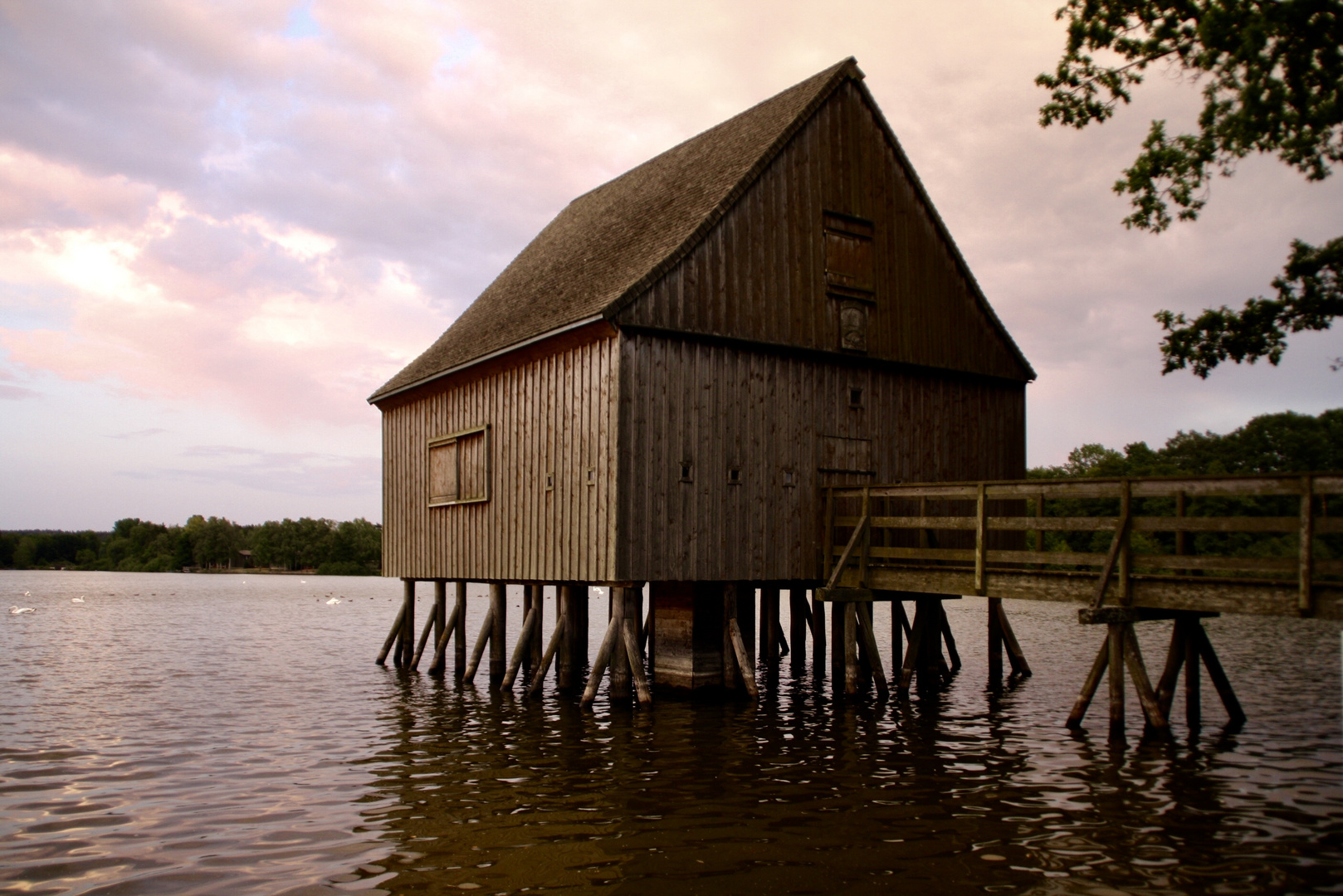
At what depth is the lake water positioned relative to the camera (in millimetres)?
8250

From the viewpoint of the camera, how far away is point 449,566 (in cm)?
2125

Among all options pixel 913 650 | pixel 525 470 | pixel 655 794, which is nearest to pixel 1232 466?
pixel 913 650

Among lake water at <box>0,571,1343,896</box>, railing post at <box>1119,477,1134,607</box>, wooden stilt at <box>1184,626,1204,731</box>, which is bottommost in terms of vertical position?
lake water at <box>0,571,1343,896</box>

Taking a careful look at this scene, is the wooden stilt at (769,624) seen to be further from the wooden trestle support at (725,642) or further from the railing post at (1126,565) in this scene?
the railing post at (1126,565)

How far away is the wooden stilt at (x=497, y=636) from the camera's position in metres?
20.9

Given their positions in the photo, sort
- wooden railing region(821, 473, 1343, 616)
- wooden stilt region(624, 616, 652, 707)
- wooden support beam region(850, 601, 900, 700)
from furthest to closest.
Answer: wooden support beam region(850, 601, 900, 700) < wooden stilt region(624, 616, 652, 707) < wooden railing region(821, 473, 1343, 616)

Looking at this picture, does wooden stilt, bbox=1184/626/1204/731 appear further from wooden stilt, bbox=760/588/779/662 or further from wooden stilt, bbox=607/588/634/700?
wooden stilt, bbox=760/588/779/662

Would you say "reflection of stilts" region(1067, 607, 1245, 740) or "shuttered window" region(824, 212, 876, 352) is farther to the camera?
"shuttered window" region(824, 212, 876, 352)

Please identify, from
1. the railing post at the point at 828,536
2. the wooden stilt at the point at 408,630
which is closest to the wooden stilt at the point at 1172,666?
the railing post at the point at 828,536

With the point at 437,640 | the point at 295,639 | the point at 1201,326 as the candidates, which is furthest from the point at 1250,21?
the point at 295,639

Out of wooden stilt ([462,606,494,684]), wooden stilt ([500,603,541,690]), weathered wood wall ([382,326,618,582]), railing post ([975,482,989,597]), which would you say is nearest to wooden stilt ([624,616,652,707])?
weathered wood wall ([382,326,618,582])

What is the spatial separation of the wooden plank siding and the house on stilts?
39 mm

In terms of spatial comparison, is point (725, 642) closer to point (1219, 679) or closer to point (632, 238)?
point (632, 238)

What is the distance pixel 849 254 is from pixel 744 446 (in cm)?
402
